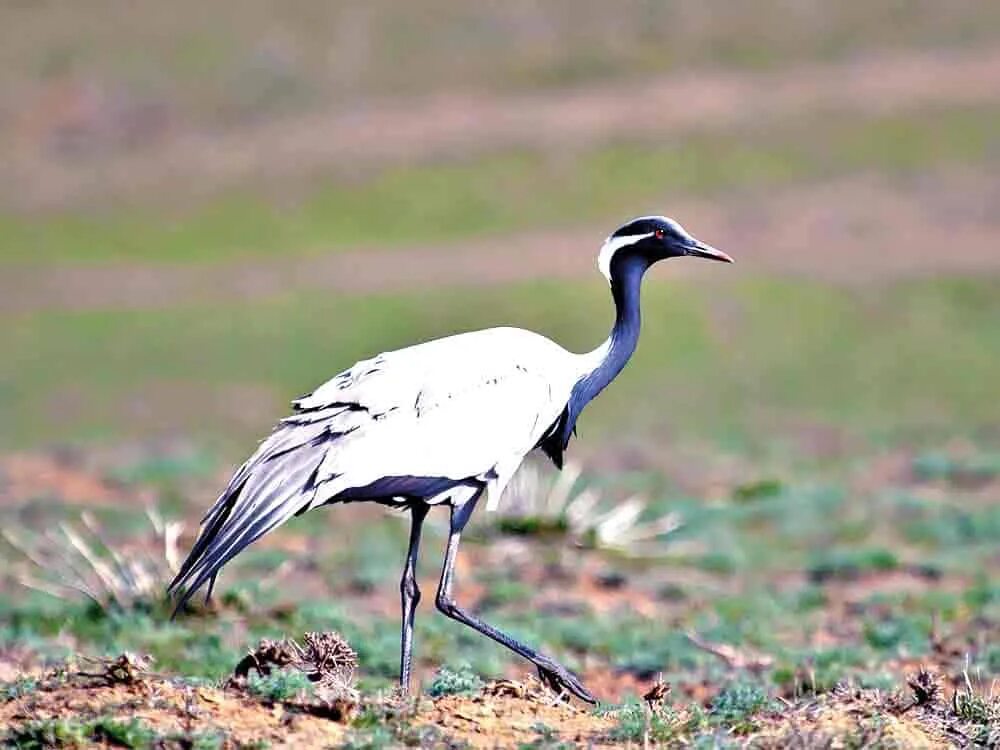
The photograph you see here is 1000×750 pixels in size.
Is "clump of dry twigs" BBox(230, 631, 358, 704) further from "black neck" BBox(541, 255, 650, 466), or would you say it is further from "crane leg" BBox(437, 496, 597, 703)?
"black neck" BBox(541, 255, 650, 466)

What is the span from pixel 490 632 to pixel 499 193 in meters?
33.7

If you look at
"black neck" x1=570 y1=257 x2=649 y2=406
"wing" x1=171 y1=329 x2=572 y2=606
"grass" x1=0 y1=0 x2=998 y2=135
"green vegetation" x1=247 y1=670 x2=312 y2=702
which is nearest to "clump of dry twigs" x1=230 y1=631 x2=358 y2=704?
"green vegetation" x1=247 y1=670 x2=312 y2=702

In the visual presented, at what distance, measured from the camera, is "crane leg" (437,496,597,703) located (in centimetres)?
718

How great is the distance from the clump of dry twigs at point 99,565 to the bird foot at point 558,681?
152 inches

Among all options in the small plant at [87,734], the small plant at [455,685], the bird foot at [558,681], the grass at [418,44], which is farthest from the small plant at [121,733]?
the grass at [418,44]

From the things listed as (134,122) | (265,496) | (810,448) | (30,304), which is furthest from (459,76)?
(265,496)

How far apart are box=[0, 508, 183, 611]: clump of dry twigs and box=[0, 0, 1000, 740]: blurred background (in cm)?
61

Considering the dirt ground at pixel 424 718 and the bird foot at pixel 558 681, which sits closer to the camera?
the dirt ground at pixel 424 718

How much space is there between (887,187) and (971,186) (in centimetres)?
185

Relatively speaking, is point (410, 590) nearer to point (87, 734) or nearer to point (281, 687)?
point (281, 687)

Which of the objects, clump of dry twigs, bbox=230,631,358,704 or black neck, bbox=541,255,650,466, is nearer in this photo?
clump of dry twigs, bbox=230,631,358,704

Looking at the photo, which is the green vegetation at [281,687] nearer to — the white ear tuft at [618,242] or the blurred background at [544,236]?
the white ear tuft at [618,242]

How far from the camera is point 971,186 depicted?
126ft

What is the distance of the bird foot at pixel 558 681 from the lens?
7.12 meters
